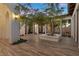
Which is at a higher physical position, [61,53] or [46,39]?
[46,39]

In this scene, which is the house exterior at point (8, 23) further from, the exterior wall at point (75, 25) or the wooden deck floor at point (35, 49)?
the exterior wall at point (75, 25)

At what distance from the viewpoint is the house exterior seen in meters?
4.46

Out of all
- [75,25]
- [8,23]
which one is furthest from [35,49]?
[75,25]

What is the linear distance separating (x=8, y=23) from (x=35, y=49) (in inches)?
34.0

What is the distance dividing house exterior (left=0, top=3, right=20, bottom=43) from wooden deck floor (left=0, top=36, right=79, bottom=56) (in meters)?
0.15

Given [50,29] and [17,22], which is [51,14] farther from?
[17,22]

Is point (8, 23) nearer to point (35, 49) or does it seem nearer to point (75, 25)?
point (35, 49)

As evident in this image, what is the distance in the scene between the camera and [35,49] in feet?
14.7

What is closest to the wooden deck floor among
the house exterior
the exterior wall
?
the house exterior

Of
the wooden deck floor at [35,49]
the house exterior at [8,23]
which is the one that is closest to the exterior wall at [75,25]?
the wooden deck floor at [35,49]

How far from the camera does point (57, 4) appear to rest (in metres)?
4.44

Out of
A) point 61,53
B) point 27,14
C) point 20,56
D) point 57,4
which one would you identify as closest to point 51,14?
Result: point 57,4

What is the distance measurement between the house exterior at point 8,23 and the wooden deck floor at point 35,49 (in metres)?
0.15

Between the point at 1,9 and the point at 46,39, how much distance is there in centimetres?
124
